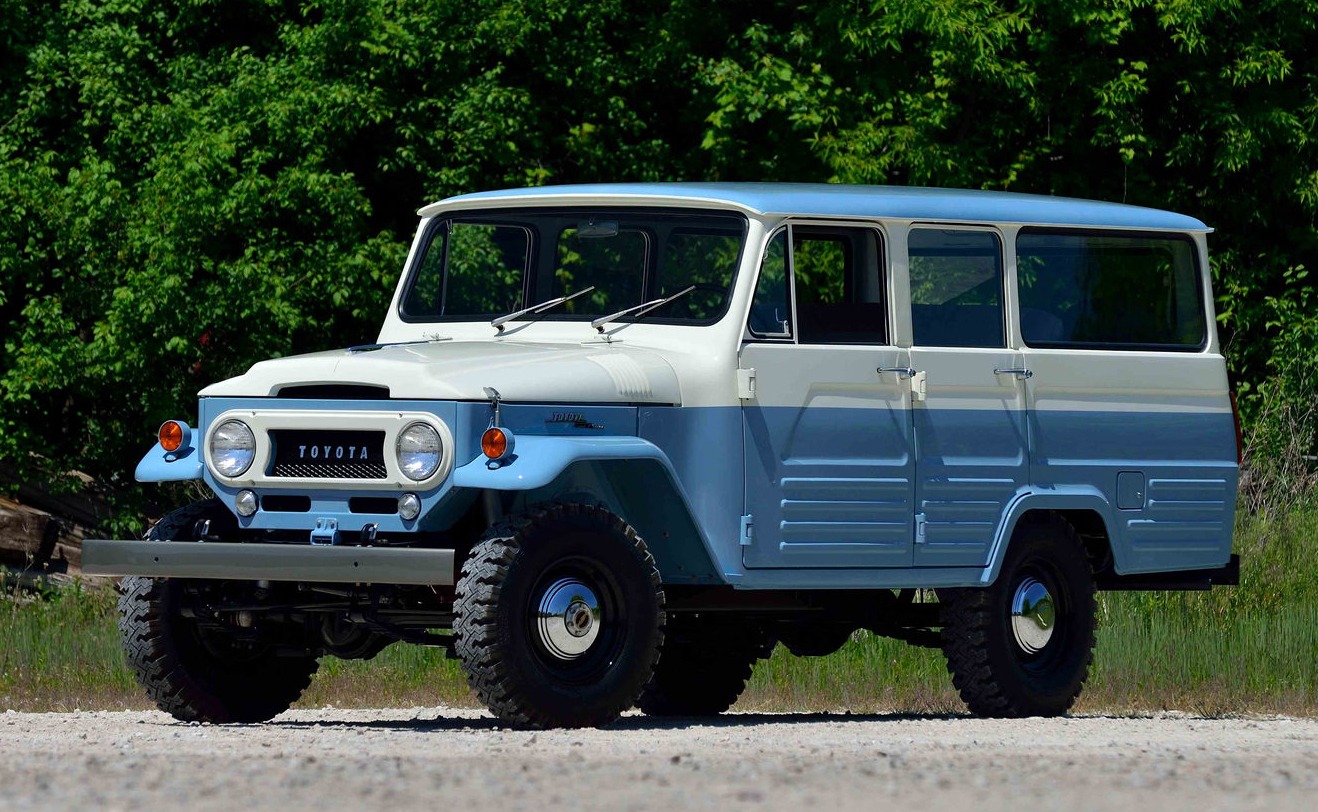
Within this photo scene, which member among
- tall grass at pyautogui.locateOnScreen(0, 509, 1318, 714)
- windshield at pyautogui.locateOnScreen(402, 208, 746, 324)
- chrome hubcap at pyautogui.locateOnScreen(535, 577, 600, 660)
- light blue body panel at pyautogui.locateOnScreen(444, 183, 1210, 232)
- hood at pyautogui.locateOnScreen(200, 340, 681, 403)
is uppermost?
light blue body panel at pyautogui.locateOnScreen(444, 183, 1210, 232)

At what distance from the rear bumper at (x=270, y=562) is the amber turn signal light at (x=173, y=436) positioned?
0.59m

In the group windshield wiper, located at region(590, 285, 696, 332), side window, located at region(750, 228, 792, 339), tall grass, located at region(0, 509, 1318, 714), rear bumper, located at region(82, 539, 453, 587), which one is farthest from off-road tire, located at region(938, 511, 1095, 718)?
rear bumper, located at region(82, 539, 453, 587)

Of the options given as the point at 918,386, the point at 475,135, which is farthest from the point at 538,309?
the point at 475,135

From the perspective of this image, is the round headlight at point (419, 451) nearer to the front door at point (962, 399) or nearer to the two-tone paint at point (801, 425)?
the two-tone paint at point (801, 425)

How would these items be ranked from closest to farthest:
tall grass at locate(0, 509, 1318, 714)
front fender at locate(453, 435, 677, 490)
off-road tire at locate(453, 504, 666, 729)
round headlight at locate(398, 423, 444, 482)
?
front fender at locate(453, 435, 677, 490) → off-road tire at locate(453, 504, 666, 729) → round headlight at locate(398, 423, 444, 482) → tall grass at locate(0, 509, 1318, 714)

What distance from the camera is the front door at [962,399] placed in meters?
11.5

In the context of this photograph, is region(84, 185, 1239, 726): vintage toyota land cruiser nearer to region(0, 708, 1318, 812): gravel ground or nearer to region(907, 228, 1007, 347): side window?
region(907, 228, 1007, 347): side window

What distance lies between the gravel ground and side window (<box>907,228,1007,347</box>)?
6.25ft

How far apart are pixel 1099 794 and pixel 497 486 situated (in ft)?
9.79

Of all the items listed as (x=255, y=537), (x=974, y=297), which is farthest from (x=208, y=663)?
(x=974, y=297)

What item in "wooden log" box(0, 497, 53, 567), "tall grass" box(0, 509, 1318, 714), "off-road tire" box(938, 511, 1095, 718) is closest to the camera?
"off-road tire" box(938, 511, 1095, 718)

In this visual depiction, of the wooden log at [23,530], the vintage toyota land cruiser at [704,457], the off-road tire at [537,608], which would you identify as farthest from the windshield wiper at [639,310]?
the wooden log at [23,530]

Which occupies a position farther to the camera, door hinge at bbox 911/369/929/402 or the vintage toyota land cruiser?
door hinge at bbox 911/369/929/402

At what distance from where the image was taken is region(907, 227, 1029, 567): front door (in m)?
11.5
